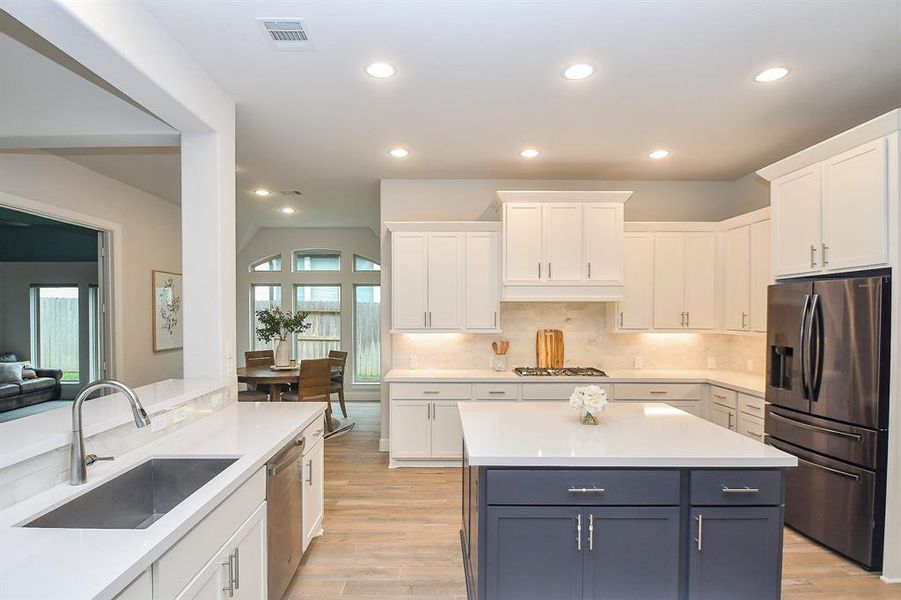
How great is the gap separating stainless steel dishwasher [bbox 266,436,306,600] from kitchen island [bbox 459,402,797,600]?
931mm

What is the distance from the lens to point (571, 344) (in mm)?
4957

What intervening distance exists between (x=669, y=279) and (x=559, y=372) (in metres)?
1.41

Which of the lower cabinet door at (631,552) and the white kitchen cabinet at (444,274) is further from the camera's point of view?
the white kitchen cabinet at (444,274)

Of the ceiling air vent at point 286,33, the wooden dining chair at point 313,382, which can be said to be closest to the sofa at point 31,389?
the wooden dining chair at point 313,382

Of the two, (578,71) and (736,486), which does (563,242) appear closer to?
(578,71)

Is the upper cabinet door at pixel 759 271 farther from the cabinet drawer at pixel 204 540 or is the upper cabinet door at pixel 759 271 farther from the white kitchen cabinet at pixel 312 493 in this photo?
the cabinet drawer at pixel 204 540

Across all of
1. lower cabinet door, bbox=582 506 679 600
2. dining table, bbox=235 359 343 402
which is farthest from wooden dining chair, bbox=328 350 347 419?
lower cabinet door, bbox=582 506 679 600

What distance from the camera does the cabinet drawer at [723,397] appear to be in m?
3.97

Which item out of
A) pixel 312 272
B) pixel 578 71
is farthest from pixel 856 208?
pixel 312 272

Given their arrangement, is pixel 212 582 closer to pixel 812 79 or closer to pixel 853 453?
pixel 853 453

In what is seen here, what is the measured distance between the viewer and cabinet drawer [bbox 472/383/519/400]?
438 cm

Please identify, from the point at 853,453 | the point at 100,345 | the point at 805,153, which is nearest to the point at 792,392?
the point at 853,453

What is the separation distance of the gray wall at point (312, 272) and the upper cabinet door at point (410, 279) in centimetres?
349

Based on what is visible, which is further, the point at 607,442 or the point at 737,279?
the point at 737,279
